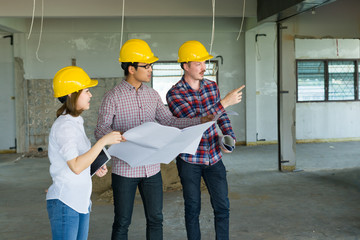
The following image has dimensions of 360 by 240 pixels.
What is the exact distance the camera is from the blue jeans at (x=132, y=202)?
259 cm

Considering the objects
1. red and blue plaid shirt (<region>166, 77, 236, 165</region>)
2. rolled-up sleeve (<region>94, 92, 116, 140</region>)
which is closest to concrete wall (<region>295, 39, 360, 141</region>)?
red and blue plaid shirt (<region>166, 77, 236, 165</region>)

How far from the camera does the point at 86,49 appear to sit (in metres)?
9.38

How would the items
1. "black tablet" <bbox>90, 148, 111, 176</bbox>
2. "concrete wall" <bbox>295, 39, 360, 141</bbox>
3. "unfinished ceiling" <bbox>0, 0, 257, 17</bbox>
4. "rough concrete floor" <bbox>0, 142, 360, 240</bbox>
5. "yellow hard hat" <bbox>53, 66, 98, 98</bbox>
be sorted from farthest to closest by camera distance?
"concrete wall" <bbox>295, 39, 360, 141</bbox>
"unfinished ceiling" <bbox>0, 0, 257, 17</bbox>
"rough concrete floor" <bbox>0, 142, 360, 240</bbox>
"black tablet" <bbox>90, 148, 111, 176</bbox>
"yellow hard hat" <bbox>53, 66, 98, 98</bbox>

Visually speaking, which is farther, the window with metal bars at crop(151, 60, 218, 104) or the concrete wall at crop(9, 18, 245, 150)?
the window with metal bars at crop(151, 60, 218, 104)

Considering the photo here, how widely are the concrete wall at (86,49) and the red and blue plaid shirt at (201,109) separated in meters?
6.58

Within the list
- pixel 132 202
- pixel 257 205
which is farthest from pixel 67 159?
pixel 257 205

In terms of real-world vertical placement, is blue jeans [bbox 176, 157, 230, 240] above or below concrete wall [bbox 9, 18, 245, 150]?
below

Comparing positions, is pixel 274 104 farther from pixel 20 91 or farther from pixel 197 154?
pixel 197 154

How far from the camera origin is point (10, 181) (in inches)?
254

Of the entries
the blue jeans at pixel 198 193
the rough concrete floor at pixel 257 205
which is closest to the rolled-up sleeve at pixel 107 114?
the blue jeans at pixel 198 193

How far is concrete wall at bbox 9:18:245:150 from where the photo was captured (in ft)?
30.3

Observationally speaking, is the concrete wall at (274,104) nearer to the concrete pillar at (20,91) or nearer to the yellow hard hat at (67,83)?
the concrete pillar at (20,91)

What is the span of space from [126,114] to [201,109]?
573 millimetres

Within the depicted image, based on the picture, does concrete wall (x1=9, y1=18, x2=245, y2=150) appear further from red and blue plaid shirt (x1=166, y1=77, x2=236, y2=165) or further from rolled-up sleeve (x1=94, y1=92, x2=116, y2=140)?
rolled-up sleeve (x1=94, y1=92, x2=116, y2=140)
